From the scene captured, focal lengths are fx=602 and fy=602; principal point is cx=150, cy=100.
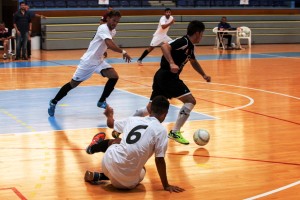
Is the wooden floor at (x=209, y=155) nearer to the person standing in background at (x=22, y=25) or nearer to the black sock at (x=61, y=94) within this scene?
the black sock at (x=61, y=94)

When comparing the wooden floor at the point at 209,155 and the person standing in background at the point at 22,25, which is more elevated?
the person standing in background at the point at 22,25

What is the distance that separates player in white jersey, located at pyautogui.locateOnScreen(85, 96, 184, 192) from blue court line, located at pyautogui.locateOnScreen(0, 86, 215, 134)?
3.50 m

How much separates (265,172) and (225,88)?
23.6ft

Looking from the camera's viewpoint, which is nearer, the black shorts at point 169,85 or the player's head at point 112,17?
the black shorts at point 169,85

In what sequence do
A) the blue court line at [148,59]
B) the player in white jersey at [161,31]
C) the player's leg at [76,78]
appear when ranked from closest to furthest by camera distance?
1. the player's leg at [76,78]
2. the player in white jersey at [161,31]
3. the blue court line at [148,59]

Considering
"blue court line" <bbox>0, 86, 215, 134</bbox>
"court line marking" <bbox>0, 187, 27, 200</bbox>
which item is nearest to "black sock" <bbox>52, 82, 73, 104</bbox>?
"blue court line" <bbox>0, 86, 215, 134</bbox>

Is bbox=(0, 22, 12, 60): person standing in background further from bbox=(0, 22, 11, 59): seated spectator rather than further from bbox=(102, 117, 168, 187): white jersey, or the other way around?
bbox=(102, 117, 168, 187): white jersey

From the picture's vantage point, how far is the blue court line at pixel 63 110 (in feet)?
32.9

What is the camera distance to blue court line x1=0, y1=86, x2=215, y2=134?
10.0 metres

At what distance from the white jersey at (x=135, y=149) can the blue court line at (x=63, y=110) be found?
352 centimetres

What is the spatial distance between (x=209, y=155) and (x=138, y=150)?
2.09m

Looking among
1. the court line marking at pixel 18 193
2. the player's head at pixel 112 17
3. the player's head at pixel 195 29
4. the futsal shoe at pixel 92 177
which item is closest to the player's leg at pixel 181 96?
the player's head at pixel 195 29

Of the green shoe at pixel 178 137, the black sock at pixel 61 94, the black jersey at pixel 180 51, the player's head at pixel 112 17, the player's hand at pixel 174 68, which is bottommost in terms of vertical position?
the green shoe at pixel 178 137

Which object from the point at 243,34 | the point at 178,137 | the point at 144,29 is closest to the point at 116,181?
the point at 178,137
